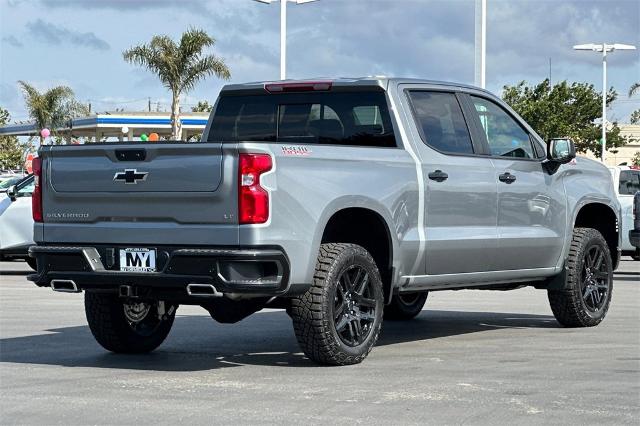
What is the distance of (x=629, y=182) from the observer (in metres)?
22.6

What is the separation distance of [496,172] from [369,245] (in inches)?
57.2

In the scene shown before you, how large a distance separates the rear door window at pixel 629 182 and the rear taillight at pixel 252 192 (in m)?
15.1

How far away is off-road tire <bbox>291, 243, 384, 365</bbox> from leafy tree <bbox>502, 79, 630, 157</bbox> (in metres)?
56.6

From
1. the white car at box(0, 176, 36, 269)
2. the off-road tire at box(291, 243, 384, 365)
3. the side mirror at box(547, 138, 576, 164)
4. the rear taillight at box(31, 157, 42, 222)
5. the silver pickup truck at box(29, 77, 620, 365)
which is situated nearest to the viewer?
the silver pickup truck at box(29, 77, 620, 365)

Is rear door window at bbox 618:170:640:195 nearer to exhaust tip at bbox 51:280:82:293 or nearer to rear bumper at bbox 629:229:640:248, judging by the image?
rear bumper at bbox 629:229:640:248

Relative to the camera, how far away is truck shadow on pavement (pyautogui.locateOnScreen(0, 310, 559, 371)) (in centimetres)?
938

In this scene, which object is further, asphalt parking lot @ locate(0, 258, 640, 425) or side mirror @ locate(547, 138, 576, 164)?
side mirror @ locate(547, 138, 576, 164)

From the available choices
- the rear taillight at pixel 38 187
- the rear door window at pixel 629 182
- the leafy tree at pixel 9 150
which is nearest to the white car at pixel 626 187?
the rear door window at pixel 629 182

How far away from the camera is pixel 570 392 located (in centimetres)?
786

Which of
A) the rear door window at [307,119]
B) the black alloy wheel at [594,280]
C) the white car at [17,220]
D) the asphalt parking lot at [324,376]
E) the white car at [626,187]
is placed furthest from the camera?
the white car at [626,187]

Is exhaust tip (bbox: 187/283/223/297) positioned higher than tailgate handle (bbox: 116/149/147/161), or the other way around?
tailgate handle (bbox: 116/149/147/161)

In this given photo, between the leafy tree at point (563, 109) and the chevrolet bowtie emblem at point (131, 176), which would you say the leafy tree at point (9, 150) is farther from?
the chevrolet bowtie emblem at point (131, 176)

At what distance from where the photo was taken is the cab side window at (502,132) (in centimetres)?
1076

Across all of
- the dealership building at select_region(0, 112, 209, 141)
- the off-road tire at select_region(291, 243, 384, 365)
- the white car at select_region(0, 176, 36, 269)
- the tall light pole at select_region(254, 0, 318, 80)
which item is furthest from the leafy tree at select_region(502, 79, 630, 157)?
the off-road tire at select_region(291, 243, 384, 365)
